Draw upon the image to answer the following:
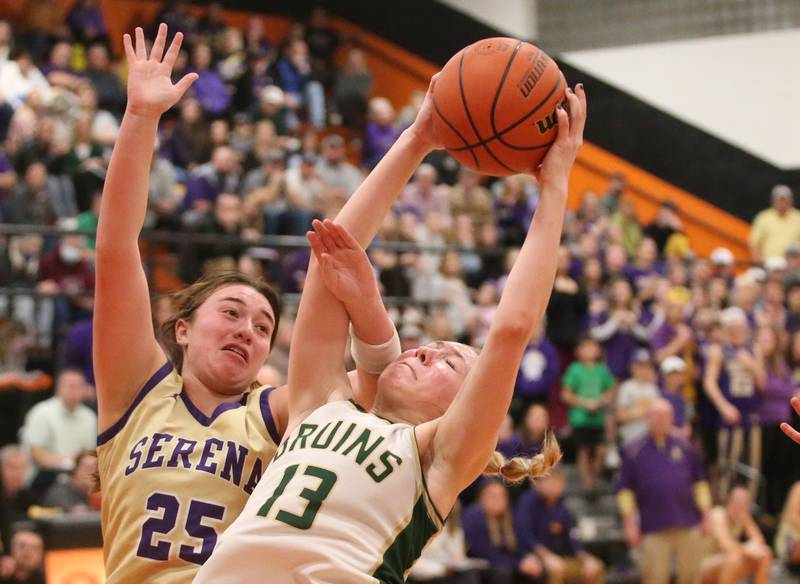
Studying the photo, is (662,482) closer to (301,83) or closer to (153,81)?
(301,83)

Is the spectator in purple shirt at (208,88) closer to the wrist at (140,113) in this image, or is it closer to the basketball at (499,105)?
the wrist at (140,113)

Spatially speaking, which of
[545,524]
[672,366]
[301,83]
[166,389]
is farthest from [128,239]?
[301,83]

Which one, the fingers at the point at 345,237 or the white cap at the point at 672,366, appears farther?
the white cap at the point at 672,366

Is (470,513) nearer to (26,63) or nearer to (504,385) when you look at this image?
(26,63)

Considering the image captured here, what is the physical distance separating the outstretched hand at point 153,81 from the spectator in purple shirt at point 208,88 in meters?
10.2

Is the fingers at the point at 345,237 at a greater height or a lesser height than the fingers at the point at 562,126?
lesser

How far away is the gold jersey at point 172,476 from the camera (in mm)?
3123

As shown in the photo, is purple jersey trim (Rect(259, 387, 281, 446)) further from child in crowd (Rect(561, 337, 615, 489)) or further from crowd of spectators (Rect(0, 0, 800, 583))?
child in crowd (Rect(561, 337, 615, 489))

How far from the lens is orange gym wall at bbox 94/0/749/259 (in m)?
16.8

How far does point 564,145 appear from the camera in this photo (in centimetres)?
297

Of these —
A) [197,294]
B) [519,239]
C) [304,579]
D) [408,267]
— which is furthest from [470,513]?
[304,579]

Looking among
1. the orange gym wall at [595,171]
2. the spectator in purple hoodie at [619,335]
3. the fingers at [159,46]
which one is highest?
the orange gym wall at [595,171]

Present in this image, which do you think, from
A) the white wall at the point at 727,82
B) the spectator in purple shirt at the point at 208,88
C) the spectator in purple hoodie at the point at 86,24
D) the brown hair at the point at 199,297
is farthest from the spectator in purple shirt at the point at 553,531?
the white wall at the point at 727,82

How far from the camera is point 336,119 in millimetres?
15062
